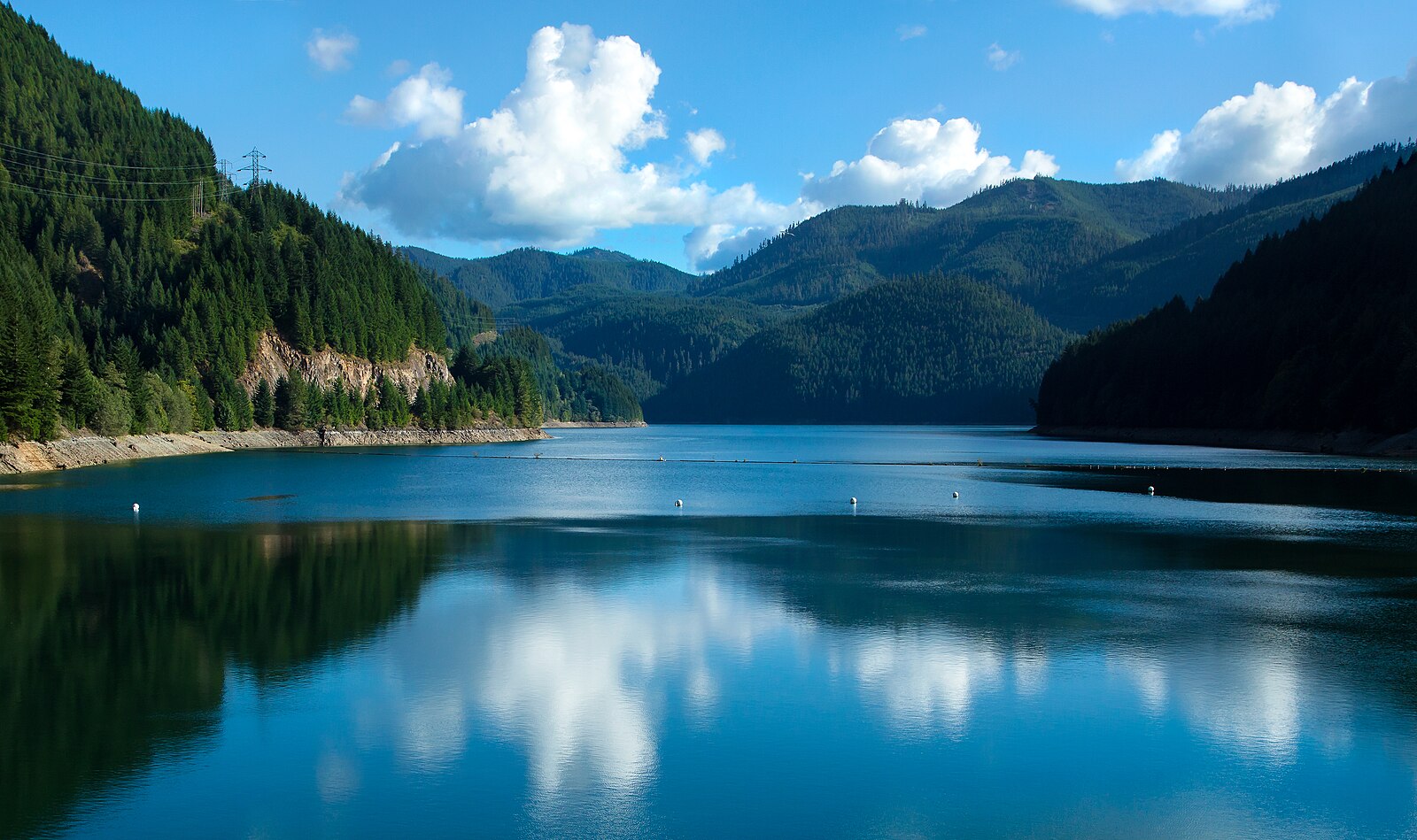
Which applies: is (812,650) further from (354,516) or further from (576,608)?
(354,516)

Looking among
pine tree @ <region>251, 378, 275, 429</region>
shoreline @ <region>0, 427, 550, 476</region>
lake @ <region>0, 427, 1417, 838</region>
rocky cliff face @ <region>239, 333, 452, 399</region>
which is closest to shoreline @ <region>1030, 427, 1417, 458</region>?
lake @ <region>0, 427, 1417, 838</region>

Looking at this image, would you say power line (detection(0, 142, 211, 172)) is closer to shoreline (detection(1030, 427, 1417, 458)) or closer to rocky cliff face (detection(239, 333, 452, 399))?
rocky cliff face (detection(239, 333, 452, 399))

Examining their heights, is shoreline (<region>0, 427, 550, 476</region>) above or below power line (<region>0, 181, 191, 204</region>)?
below

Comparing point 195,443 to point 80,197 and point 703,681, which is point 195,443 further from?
point 703,681

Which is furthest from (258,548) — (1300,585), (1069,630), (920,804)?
(1300,585)

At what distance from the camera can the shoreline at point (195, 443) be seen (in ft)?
244

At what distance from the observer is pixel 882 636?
22.7m

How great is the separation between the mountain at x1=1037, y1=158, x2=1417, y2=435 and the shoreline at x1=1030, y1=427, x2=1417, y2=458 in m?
0.84

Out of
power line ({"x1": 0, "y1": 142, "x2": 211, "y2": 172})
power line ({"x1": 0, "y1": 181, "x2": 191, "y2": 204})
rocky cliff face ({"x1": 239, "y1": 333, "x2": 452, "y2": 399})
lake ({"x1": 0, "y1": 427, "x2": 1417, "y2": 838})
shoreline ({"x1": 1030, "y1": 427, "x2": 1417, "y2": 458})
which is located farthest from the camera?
power line ({"x1": 0, "y1": 142, "x2": 211, "y2": 172})

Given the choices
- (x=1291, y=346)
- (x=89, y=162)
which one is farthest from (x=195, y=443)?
(x=1291, y=346)

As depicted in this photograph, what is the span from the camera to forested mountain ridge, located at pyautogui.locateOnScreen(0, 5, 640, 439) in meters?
112

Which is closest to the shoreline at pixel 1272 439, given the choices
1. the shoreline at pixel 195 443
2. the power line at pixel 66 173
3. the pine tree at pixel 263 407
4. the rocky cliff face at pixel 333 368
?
the shoreline at pixel 195 443

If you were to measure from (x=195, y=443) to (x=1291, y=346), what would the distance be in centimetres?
11510

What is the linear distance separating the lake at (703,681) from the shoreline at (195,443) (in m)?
36.2
